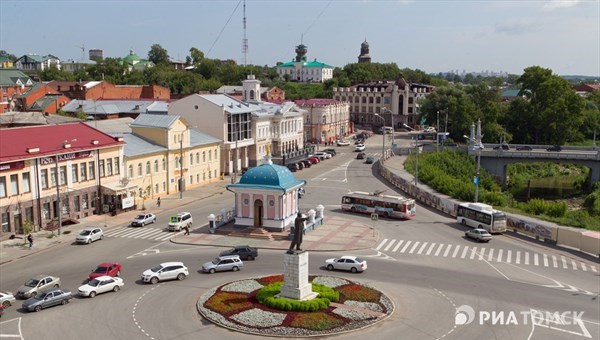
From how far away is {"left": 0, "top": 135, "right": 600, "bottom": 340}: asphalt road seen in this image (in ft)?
98.3

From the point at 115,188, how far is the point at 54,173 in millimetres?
6617

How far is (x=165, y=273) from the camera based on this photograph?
37781 mm

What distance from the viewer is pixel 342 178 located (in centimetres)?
8288

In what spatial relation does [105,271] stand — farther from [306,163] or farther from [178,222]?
[306,163]

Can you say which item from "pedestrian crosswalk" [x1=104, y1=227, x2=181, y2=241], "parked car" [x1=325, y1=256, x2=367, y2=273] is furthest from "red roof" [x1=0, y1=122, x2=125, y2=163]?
"parked car" [x1=325, y1=256, x2=367, y2=273]

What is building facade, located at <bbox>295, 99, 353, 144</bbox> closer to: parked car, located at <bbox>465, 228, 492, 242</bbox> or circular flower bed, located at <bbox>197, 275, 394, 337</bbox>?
parked car, located at <bbox>465, 228, 492, 242</bbox>

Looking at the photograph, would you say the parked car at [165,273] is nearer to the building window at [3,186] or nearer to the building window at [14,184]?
the building window at [3,186]

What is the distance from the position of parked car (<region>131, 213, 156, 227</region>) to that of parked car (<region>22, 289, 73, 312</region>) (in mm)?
20008

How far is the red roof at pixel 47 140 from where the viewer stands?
49.5 metres

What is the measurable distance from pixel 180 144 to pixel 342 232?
89.5 feet

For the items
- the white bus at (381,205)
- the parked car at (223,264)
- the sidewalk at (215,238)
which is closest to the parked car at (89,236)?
the sidewalk at (215,238)

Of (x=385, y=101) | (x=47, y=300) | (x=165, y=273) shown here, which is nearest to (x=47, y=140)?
(x=165, y=273)

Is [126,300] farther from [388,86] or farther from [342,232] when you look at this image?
[388,86]

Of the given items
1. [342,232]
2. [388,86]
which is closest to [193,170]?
[342,232]
